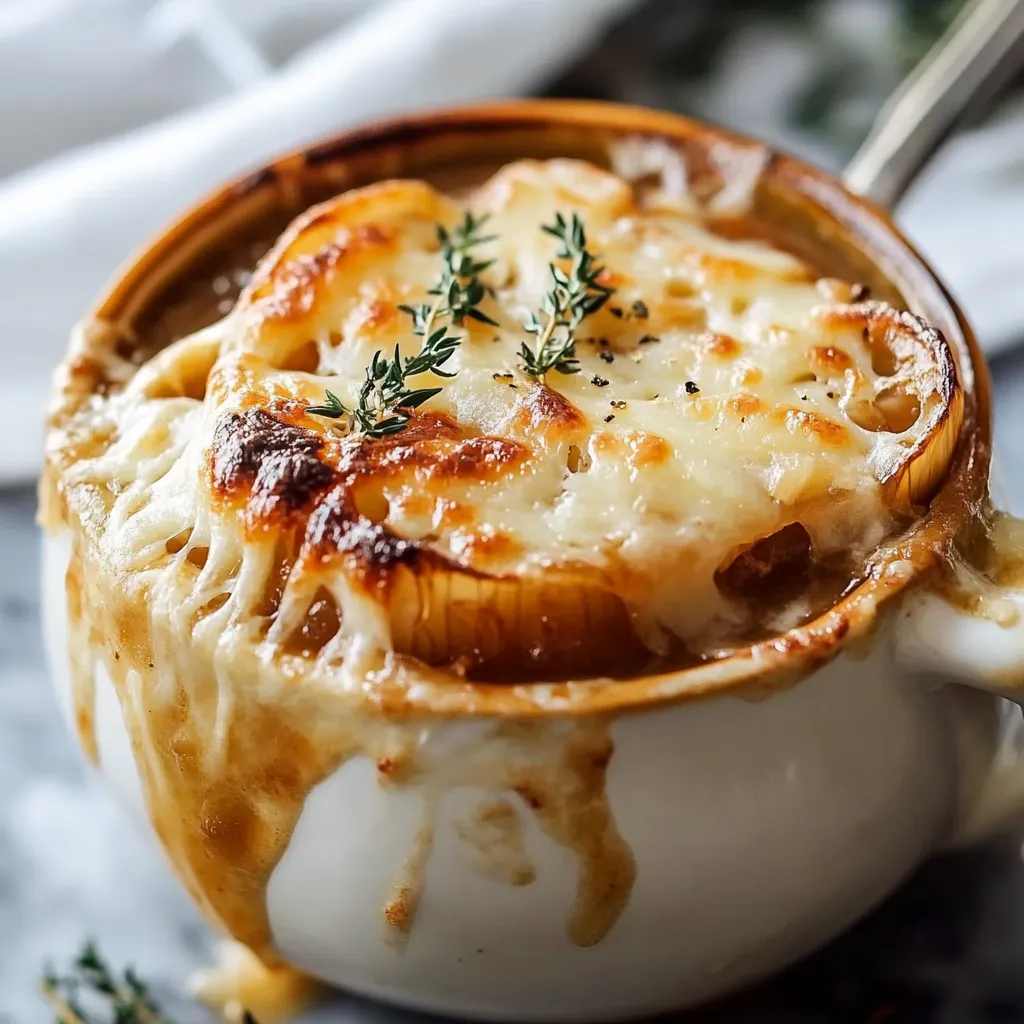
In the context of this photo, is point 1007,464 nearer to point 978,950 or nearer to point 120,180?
point 978,950

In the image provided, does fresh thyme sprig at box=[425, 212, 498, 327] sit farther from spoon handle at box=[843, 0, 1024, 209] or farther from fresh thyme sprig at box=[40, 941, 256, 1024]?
fresh thyme sprig at box=[40, 941, 256, 1024]

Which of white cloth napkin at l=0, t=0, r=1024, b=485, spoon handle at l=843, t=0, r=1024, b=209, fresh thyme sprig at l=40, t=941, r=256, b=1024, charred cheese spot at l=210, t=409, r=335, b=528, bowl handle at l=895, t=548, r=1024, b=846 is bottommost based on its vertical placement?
fresh thyme sprig at l=40, t=941, r=256, b=1024

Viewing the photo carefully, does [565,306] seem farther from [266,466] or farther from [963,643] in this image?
[963,643]

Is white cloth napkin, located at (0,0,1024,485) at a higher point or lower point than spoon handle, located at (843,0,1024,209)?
higher

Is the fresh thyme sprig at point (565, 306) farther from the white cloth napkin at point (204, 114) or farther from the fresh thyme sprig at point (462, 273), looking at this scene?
the white cloth napkin at point (204, 114)

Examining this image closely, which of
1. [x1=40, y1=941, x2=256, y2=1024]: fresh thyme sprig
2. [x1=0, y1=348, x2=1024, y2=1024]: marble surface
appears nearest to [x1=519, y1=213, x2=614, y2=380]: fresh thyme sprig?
[x1=0, y1=348, x2=1024, y2=1024]: marble surface

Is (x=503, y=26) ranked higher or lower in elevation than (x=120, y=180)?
higher

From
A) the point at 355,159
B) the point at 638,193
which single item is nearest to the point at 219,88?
the point at 355,159

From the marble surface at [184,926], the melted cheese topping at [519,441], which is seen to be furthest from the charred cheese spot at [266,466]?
the marble surface at [184,926]
